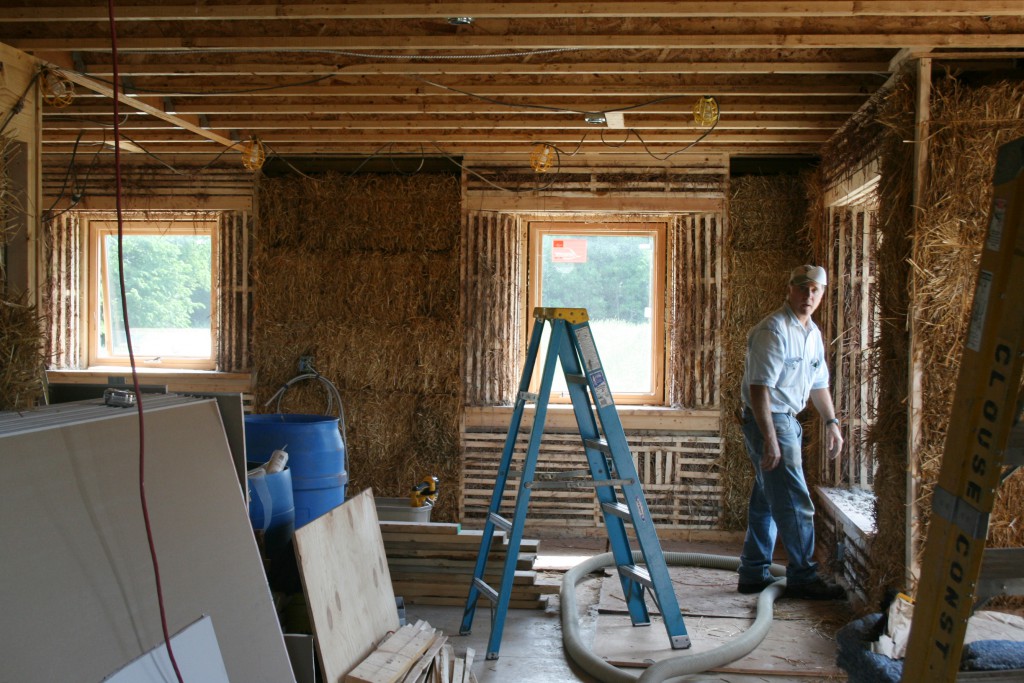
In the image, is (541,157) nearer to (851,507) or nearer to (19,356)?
(851,507)

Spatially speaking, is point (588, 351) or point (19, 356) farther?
point (588, 351)

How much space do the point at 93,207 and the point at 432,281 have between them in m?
2.88

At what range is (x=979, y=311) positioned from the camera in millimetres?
1408

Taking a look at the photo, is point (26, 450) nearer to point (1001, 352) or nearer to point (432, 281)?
point (1001, 352)

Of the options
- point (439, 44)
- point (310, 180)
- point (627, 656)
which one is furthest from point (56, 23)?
point (627, 656)

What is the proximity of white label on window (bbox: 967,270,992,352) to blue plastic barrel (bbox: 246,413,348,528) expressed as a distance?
296cm

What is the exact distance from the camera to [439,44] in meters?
3.89

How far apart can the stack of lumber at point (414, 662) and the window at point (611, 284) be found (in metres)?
3.16

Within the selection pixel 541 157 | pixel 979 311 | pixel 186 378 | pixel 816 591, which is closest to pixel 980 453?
pixel 979 311

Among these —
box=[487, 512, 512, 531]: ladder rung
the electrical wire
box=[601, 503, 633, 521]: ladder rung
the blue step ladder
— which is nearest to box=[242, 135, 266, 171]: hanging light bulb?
the electrical wire

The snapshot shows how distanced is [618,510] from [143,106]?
348 centimetres

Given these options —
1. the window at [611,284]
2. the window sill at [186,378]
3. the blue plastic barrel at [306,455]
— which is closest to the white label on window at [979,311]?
the blue plastic barrel at [306,455]

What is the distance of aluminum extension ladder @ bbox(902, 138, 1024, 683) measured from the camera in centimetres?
132

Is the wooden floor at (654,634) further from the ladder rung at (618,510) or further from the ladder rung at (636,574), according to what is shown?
the ladder rung at (618,510)
